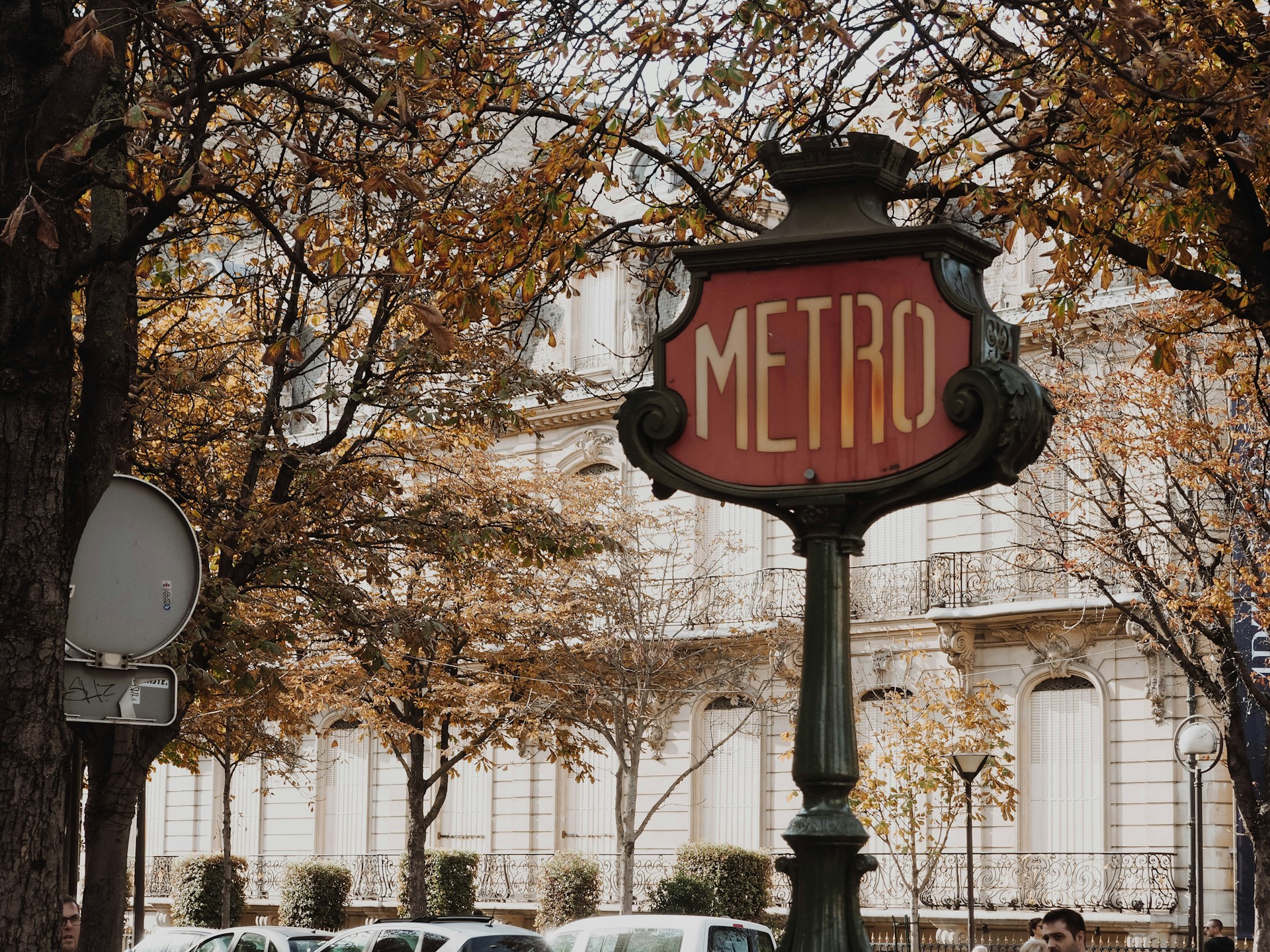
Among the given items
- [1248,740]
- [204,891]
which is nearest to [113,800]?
[1248,740]

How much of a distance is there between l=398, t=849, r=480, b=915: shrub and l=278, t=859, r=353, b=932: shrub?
2.53 meters

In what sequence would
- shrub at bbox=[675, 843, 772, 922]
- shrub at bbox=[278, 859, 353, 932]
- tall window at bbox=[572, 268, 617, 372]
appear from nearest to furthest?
1. shrub at bbox=[675, 843, 772, 922]
2. tall window at bbox=[572, 268, 617, 372]
3. shrub at bbox=[278, 859, 353, 932]

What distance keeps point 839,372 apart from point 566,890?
30.6m

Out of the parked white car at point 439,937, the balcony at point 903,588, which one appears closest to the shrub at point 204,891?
the balcony at point 903,588

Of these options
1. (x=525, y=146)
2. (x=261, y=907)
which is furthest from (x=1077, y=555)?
(x=261, y=907)

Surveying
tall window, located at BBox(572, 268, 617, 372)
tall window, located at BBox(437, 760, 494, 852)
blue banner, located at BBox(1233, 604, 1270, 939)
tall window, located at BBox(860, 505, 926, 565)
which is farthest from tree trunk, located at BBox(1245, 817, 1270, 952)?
tall window, located at BBox(572, 268, 617, 372)

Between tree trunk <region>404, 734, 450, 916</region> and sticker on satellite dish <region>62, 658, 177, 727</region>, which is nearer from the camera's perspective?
sticker on satellite dish <region>62, 658, 177, 727</region>

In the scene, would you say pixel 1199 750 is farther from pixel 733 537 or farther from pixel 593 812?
pixel 593 812

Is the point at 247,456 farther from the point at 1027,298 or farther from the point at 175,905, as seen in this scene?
the point at 175,905

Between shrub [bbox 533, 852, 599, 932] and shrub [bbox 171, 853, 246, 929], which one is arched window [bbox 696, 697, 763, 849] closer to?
shrub [bbox 533, 852, 599, 932]

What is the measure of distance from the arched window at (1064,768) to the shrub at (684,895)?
560 centimetres

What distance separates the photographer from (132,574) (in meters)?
6.35

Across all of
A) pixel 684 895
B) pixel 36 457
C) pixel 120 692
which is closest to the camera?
pixel 120 692

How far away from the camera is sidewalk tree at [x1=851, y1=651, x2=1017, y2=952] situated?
2630cm
